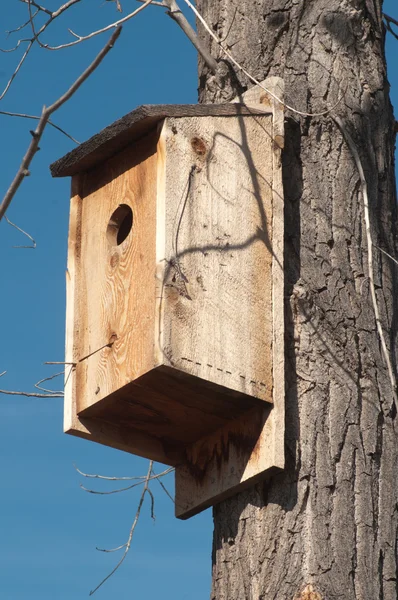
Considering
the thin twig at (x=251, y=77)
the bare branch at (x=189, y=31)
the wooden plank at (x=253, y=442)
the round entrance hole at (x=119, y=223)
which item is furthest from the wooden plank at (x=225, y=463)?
the bare branch at (x=189, y=31)

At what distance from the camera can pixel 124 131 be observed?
3305 millimetres

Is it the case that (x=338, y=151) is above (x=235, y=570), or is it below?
above

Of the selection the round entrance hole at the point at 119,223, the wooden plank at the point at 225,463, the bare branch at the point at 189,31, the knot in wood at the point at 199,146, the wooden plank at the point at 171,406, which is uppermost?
the bare branch at the point at 189,31

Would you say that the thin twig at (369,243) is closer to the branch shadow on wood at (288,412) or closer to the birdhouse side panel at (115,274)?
the branch shadow on wood at (288,412)

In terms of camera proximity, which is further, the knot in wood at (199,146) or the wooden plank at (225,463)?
the knot in wood at (199,146)

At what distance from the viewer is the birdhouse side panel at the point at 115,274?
308 cm

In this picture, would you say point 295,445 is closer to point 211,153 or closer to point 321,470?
point 321,470

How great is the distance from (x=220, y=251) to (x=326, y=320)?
318 millimetres

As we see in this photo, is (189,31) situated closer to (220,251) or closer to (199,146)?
(199,146)

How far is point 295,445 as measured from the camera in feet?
9.63

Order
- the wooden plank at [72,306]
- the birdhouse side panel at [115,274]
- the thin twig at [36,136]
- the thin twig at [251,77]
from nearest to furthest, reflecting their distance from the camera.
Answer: the thin twig at [36,136]
the birdhouse side panel at [115,274]
the thin twig at [251,77]
the wooden plank at [72,306]

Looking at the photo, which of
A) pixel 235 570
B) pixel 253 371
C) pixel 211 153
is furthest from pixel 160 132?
pixel 235 570

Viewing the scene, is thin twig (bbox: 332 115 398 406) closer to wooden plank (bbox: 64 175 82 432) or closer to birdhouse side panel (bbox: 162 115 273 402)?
birdhouse side panel (bbox: 162 115 273 402)

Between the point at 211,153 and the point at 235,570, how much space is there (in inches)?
41.6
